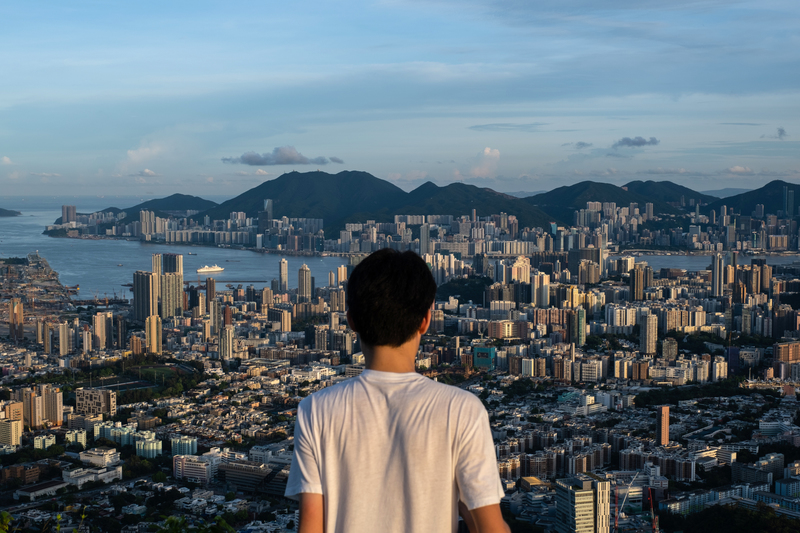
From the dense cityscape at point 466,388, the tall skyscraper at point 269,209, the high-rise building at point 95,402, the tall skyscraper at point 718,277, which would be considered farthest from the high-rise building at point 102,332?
the tall skyscraper at point 269,209

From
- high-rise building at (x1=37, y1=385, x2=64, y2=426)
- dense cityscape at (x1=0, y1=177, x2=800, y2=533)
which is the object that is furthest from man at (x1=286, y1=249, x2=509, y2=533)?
high-rise building at (x1=37, y1=385, x2=64, y2=426)

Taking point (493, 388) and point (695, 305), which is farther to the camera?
point (695, 305)

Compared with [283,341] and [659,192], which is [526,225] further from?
[283,341]

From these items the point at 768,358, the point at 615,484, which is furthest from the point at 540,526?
the point at 768,358

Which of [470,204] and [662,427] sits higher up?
[470,204]

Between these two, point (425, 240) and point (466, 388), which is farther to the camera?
point (425, 240)

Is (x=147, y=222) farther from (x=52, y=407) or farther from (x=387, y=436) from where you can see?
(x=387, y=436)

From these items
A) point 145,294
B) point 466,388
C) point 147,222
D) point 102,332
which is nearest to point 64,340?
point 102,332
